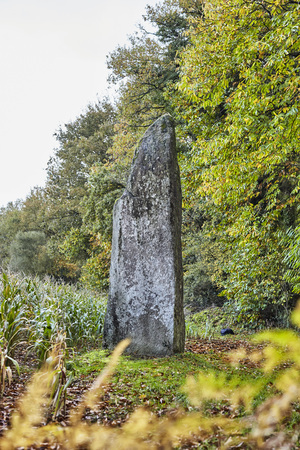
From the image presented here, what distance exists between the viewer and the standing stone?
509cm

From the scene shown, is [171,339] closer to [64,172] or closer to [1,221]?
[64,172]

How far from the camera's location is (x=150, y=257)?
5328 millimetres

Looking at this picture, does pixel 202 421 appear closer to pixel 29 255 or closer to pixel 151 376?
pixel 151 376

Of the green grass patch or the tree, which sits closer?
the green grass patch

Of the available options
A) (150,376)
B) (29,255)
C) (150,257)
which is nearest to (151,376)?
(150,376)

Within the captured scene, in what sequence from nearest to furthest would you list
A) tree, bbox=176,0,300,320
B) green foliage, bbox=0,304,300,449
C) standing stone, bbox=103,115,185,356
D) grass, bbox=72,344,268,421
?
1. green foliage, bbox=0,304,300,449
2. grass, bbox=72,344,268,421
3. standing stone, bbox=103,115,185,356
4. tree, bbox=176,0,300,320

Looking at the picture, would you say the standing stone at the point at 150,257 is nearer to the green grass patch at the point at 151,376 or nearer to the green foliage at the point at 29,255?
the green grass patch at the point at 151,376

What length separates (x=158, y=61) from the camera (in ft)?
44.4

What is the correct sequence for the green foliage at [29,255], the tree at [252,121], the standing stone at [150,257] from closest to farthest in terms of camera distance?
the standing stone at [150,257] → the tree at [252,121] → the green foliage at [29,255]

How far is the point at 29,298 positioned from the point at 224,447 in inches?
182

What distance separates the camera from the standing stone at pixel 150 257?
5.09 m

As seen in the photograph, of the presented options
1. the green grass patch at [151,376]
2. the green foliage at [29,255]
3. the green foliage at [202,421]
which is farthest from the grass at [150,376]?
the green foliage at [29,255]

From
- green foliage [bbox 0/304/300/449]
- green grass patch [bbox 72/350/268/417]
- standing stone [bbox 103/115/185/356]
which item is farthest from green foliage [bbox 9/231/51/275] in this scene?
green foliage [bbox 0/304/300/449]

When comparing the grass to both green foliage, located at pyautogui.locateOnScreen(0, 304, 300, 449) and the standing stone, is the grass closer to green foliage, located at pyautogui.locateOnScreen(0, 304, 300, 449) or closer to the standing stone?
green foliage, located at pyautogui.locateOnScreen(0, 304, 300, 449)
